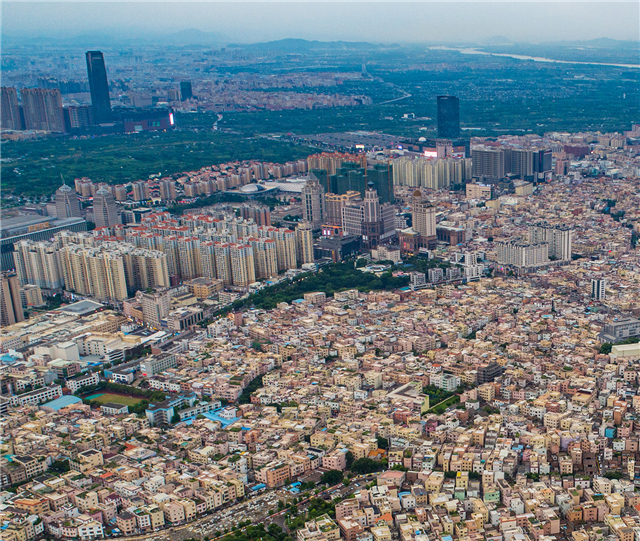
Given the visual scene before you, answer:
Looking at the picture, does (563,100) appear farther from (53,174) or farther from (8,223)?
(8,223)

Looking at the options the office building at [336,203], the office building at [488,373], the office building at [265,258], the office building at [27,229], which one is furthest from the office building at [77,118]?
the office building at [488,373]

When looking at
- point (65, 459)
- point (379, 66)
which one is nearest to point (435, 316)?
point (65, 459)

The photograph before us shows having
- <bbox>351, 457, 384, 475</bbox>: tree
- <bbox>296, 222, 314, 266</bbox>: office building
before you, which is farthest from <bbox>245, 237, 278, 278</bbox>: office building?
<bbox>351, 457, 384, 475</bbox>: tree

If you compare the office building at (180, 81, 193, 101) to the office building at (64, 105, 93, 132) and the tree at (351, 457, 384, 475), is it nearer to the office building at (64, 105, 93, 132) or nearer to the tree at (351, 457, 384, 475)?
the office building at (64, 105, 93, 132)

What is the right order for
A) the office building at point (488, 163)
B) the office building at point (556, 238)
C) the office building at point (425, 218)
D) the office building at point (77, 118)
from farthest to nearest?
the office building at point (77, 118), the office building at point (488, 163), the office building at point (425, 218), the office building at point (556, 238)

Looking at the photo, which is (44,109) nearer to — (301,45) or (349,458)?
(349,458)

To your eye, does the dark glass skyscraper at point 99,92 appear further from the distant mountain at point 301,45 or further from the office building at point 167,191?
the distant mountain at point 301,45
